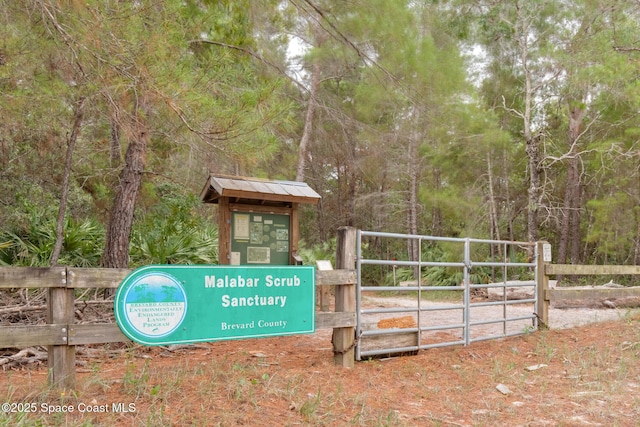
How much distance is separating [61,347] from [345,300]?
106 inches

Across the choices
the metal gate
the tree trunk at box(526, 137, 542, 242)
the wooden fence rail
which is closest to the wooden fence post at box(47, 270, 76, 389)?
the wooden fence rail

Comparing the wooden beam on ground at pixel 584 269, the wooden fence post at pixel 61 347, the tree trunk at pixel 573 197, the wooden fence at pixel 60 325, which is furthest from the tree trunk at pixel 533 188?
the wooden fence post at pixel 61 347

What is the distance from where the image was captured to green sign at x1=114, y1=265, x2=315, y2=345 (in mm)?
4078

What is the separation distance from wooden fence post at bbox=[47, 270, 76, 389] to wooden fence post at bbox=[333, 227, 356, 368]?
253 cm

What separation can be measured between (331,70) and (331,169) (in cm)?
804

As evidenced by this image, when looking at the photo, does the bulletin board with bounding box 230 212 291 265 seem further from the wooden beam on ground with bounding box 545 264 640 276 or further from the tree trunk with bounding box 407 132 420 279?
the tree trunk with bounding box 407 132 420 279

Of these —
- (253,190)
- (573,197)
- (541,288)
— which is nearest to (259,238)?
(253,190)

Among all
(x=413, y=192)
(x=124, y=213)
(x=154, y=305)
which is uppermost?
(x=413, y=192)

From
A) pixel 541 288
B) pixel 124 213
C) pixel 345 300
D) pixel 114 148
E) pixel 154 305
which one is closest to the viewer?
pixel 154 305

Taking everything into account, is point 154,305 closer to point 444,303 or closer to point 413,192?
point 444,303

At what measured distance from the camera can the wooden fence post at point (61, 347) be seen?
12.6 ft

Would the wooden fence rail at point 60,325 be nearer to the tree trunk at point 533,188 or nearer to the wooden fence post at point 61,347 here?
the wooden fence post at point 61,347

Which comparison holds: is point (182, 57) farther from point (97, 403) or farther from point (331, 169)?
point (331, 169)

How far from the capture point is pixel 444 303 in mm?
13383
